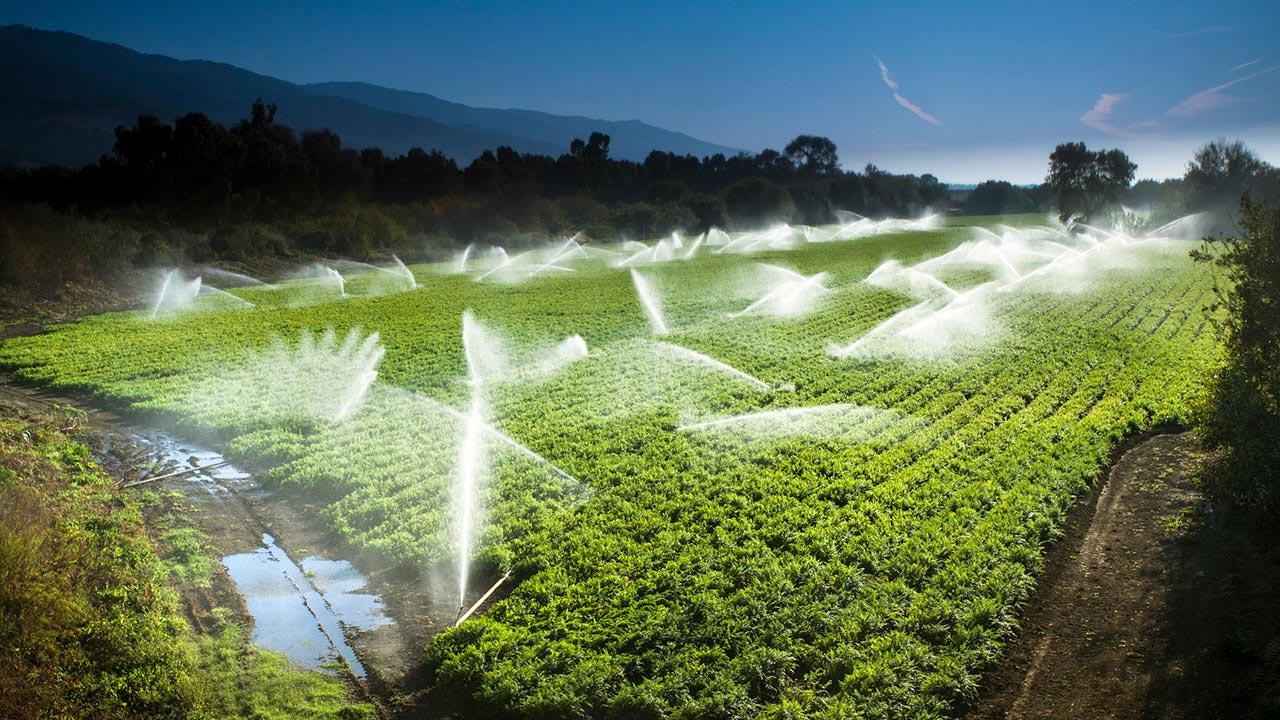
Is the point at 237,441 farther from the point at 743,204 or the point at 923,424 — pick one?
the point at 743,204

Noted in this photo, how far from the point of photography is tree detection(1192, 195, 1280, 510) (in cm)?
985

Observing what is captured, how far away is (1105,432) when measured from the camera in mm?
14031

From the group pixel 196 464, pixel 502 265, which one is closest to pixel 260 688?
pixel 196 464

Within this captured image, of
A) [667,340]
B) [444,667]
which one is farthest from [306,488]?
[667,340]

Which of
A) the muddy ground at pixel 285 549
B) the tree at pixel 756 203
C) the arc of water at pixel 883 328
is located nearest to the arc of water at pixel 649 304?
the arc of water at pixel 883 328

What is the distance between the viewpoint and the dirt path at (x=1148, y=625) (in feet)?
23.4

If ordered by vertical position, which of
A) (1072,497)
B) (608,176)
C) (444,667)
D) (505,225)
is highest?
(608,176)

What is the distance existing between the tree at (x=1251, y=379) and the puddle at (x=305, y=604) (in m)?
10.8

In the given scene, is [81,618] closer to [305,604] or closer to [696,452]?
[305,604]

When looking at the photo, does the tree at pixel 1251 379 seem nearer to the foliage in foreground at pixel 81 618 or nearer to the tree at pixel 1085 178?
the foliage in foreground at pixel 81 618

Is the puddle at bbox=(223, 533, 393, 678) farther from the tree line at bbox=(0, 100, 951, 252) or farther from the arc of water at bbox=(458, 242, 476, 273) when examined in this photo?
the tree line at bbox=(0, 100, 951, 252)

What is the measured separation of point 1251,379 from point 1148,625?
4470 millimetres

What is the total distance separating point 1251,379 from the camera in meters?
10.6

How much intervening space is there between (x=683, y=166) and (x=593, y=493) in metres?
119
